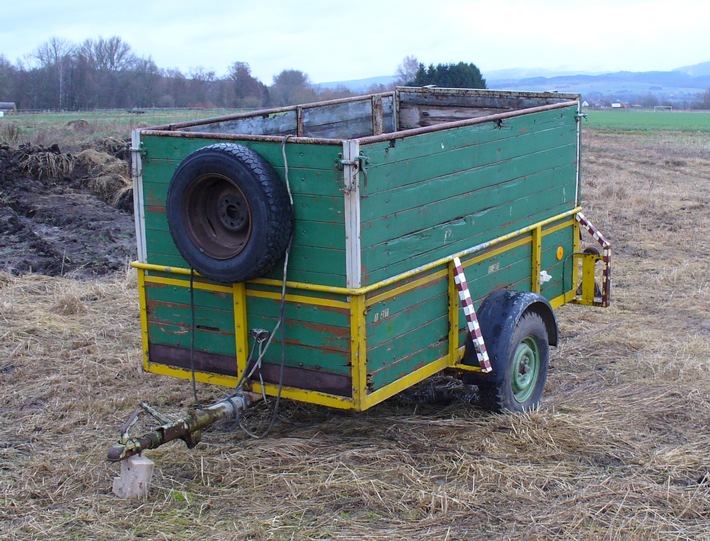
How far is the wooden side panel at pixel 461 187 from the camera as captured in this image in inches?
192

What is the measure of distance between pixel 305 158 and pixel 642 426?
2796 mm

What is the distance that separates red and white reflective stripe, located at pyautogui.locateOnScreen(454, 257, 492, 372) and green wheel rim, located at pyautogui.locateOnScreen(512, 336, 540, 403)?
1.32 feet

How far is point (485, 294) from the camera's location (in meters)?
5.94

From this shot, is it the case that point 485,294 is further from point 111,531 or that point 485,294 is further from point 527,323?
point 111,531

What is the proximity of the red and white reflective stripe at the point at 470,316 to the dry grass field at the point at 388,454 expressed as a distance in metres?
0.45

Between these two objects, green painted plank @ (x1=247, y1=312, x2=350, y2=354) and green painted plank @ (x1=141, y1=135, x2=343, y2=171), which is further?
green painted plank @ (x1=247, y1=312, x2=350, y2=354)

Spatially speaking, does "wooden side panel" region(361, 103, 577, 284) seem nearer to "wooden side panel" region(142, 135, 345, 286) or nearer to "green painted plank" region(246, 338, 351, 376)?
"wooden side panel" region(142, 135, 345, 286)

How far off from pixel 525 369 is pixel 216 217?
2.36m

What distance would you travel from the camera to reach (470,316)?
18.1ft

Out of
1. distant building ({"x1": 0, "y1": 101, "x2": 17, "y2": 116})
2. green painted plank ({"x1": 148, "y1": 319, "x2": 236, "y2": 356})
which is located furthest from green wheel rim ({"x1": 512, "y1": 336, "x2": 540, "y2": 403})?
distant building ({"x1": 0, "y1": 101, "x2": 17, "y2": 116})

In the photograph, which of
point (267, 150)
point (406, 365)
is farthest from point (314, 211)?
point (406, 365)

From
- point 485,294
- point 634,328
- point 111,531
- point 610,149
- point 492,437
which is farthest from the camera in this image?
point 610,149

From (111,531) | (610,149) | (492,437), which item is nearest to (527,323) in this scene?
(492,437)

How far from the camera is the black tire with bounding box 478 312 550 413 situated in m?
5.72
